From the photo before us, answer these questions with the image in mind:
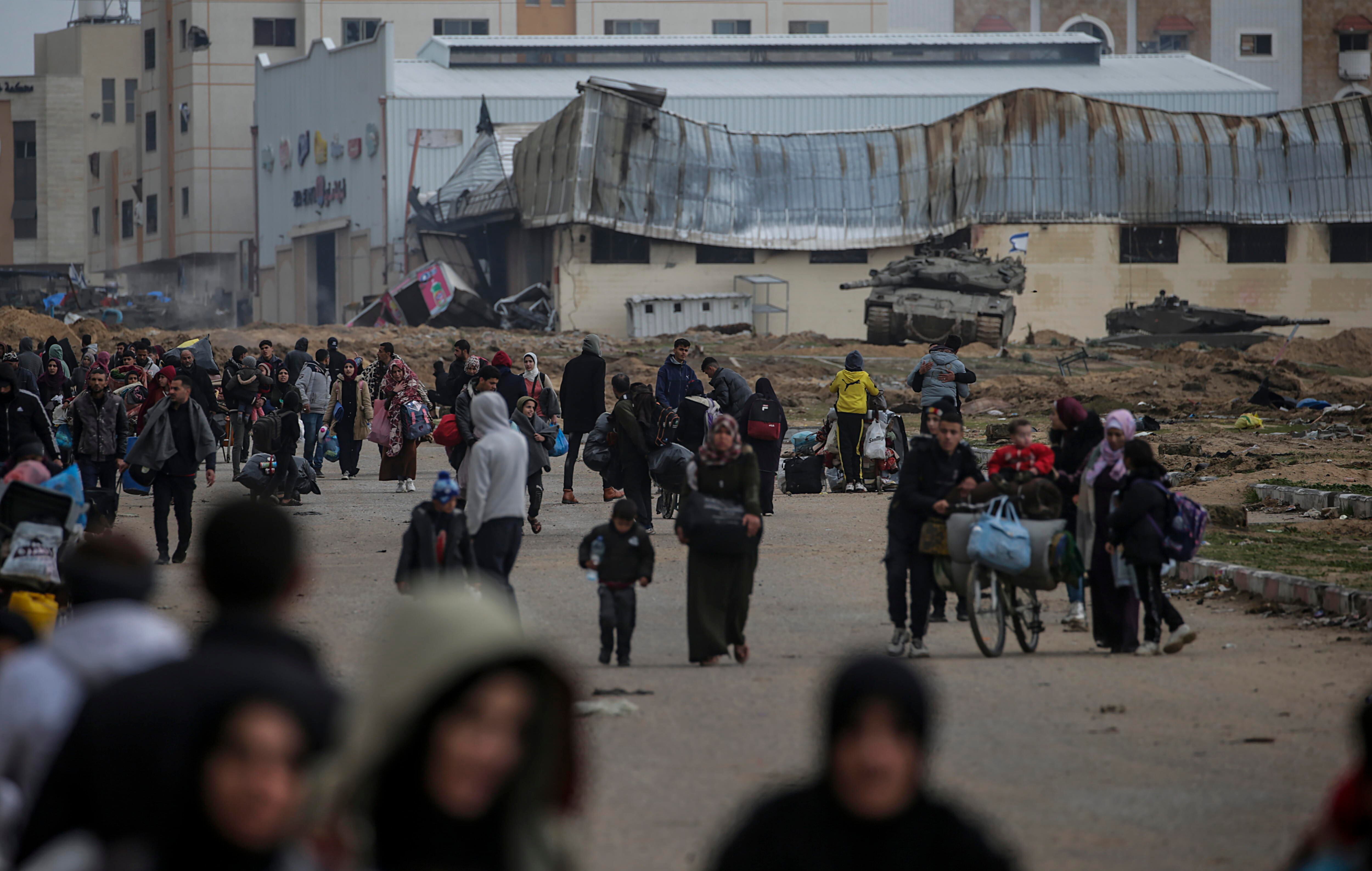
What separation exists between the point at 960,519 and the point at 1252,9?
68760 mm

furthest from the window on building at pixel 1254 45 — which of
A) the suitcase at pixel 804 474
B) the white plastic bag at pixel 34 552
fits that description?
the white plastic bag at pixel 34 552

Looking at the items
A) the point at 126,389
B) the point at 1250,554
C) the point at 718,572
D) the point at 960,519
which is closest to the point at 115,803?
the point at 718,572

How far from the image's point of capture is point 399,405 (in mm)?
19031

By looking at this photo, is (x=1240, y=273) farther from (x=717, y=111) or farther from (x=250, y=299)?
(x=250, y=299)

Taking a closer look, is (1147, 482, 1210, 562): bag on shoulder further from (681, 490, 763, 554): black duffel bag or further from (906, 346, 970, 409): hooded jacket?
(906, 346, 970, 409): hooded jacket

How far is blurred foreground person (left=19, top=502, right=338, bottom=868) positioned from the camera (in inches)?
103

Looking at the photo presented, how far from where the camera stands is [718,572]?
1010 cm

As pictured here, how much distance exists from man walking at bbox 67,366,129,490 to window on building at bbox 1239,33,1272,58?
2612 inches

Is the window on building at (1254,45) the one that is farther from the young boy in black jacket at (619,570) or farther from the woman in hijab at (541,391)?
the young boy in black jacket at (619,570)

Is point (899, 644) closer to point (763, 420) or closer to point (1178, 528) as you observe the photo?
point (1178, 528)

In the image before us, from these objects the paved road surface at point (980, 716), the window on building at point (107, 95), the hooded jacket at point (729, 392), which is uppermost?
the window on building at point (107, 95)

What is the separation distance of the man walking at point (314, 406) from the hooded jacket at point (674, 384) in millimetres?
5616

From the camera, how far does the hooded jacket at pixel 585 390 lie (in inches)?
713

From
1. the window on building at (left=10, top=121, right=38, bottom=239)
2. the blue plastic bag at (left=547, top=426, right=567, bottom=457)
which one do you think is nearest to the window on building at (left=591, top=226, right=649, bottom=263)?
the blue plastic bag at (left=547, top=426, right=567, bottom=457)
